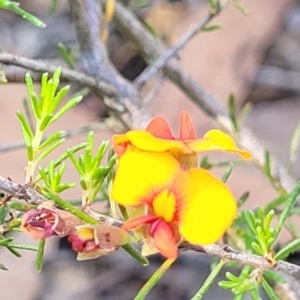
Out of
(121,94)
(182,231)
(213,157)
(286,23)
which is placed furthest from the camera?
(286,23)

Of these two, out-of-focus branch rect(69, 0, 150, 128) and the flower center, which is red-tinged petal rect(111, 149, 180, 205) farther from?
out-of-focus branch rect(69, 0, 150, 128)

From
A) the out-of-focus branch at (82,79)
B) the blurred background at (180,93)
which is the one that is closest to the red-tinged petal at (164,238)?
the out-of-focus branch at (82,79)

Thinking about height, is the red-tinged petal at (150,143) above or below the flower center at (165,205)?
above

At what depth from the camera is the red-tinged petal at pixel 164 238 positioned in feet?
1.08

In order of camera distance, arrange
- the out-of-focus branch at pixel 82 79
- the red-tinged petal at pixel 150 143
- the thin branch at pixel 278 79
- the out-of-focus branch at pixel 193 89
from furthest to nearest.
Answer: the thin branch at pixel 278 79 → the out-of-focus branch at pixel 193 89 → the out-of-focus branch at pixel 82 79 → the red-tinged petal at pixel 150 143

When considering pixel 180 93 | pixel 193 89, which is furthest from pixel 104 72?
pixel 180 93

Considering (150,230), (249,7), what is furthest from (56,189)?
(249,7)

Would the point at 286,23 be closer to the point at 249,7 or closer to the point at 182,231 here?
the point at 249,7

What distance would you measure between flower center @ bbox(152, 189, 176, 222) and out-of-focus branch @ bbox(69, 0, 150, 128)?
1.07 ft

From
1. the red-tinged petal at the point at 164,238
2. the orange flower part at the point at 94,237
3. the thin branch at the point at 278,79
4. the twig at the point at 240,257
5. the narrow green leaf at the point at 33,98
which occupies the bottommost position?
the thin branch at the point at 278,79

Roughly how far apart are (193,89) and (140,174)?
0.49 m

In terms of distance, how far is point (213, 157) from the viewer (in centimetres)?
130

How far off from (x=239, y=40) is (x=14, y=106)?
1.91 feet

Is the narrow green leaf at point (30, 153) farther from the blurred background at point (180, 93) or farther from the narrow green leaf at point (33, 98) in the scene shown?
the blurred background at point (180, 93)
